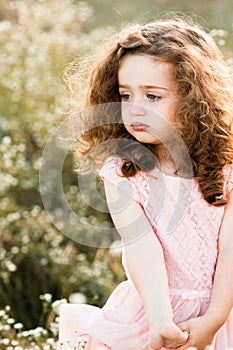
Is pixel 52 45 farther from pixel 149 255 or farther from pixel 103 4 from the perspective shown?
pixel 103 4

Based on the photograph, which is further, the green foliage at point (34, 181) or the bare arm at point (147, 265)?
the green foliage at point (34, 181)

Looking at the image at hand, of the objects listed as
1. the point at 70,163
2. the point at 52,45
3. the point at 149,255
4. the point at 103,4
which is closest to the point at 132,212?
the point at 149,255

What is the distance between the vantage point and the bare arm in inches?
88.5

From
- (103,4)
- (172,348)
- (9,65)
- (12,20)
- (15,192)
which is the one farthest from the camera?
(103,4)

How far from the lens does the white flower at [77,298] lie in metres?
3.44

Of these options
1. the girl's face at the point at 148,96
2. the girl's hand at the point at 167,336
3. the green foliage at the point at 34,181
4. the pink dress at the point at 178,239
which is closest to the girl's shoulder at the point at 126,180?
the pink dress at the point at 178,239

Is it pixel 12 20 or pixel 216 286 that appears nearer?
pixel 216 286

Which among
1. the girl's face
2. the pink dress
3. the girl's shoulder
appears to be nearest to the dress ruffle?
the pink dress

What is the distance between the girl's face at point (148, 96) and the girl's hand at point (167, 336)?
500mm

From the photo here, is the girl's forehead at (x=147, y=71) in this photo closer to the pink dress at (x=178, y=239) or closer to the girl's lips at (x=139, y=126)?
the girl's lips at (x=139, y=126)

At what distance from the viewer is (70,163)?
163 inches

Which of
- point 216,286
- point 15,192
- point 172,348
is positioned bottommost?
point 15,192

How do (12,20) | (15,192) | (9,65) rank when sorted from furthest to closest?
(12,20) → (9,65) → (15,192)

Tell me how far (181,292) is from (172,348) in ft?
0.57
